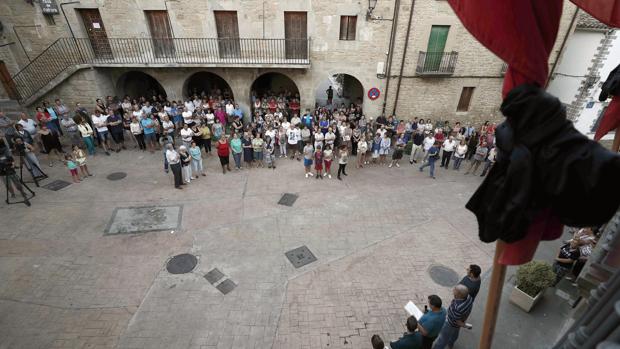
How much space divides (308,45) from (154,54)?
7886mm

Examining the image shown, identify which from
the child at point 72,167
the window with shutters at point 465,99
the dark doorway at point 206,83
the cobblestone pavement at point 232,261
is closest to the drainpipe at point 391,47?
the window with shutters at point 465,99

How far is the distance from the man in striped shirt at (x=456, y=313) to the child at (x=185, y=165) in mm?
9588

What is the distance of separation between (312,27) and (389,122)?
6.10m

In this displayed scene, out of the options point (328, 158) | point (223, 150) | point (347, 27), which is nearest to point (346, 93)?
point (347, 27)

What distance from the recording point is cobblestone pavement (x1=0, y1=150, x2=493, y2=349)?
662 centimetres

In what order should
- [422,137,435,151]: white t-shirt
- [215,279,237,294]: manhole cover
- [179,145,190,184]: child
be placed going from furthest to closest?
[422,137,435,151]: white t-shirt < [179,145,190,184]: child < [215,279,237,294]: manhole cover

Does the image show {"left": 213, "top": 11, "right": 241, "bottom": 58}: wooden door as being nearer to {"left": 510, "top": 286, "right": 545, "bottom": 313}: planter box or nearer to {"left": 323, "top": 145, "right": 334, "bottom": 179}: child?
{"left": 323, "top": 145, "right": 334, "bottom": 179}: child

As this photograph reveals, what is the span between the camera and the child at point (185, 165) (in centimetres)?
1128

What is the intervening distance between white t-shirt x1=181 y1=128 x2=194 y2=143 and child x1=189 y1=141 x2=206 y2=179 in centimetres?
87

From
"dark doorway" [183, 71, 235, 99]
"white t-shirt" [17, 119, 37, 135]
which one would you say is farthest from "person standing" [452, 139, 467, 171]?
"white t-shirt" [17, 119, 37, 135]

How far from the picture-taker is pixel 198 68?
1627 centimetres

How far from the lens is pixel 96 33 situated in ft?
51.3

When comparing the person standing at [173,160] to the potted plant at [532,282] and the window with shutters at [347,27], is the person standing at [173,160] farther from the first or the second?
the potted plant at [532,282]

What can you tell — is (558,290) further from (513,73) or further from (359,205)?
(513,73)
